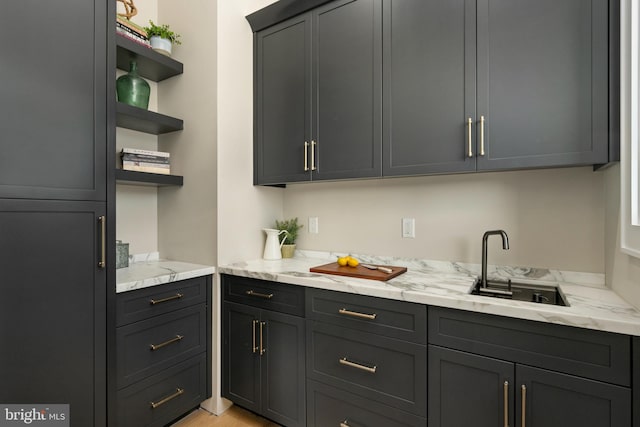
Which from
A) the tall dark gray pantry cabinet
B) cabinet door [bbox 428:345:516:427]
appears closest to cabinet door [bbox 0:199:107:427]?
the tall dark gray pantry cabinet

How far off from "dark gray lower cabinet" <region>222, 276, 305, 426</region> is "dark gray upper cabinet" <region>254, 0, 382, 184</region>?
790 mm

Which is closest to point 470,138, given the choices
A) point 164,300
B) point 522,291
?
point 522,291

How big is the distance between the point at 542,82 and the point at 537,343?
1.09 meters

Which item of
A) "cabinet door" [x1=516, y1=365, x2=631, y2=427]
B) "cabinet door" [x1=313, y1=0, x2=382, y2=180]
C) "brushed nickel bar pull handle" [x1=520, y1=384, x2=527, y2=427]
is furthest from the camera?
"cabinet door" [x1=313, y1=0, x2=382, y2=180]

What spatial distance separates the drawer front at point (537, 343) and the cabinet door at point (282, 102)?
1.18 m

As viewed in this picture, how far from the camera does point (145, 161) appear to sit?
2004mm

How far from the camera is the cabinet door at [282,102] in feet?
6.63

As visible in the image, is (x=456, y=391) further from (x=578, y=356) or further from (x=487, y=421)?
(x=578, y=356)

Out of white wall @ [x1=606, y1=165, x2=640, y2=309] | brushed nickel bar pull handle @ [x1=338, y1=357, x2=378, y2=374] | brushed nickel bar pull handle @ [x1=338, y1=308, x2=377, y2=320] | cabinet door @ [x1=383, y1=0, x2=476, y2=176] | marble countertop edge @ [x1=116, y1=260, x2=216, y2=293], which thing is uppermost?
cabinet door @ [x1=383, y1=0, x2=476, y2=176]

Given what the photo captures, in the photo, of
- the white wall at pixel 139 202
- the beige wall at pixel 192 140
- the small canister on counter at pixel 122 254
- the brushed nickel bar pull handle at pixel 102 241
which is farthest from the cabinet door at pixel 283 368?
the white wall at pixel 139 202

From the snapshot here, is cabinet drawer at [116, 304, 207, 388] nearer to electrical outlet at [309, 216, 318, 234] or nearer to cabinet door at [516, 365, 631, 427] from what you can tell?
electrical outlet at [309, 216, 318, 234]

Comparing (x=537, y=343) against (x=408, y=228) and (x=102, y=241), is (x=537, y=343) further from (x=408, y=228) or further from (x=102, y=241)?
(x=102, y=241)

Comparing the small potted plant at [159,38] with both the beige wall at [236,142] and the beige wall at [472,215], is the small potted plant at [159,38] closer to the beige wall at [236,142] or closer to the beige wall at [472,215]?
the beige wall at [236,142]

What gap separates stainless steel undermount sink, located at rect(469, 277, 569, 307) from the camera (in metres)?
1.46
